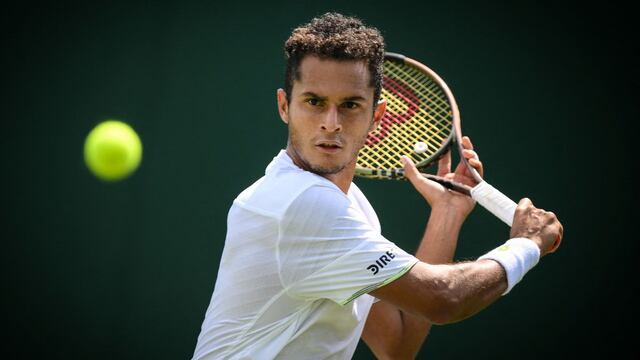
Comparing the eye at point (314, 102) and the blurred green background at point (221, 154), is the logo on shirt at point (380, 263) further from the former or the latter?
the blurred green background at point (221, 154)

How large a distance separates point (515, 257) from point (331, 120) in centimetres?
65

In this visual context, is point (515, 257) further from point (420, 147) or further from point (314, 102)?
point (420, 147)

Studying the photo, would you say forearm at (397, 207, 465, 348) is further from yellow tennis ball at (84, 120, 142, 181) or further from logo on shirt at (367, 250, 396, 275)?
yellow tennis ball at (84, 120, 142, 181)

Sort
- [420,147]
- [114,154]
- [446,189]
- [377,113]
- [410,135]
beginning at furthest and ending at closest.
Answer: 1. [114,154]
2. [410,135]
3. [420,147]
4. [446,189]
5. [377,113]

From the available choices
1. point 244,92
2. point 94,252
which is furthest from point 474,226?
point 94,252

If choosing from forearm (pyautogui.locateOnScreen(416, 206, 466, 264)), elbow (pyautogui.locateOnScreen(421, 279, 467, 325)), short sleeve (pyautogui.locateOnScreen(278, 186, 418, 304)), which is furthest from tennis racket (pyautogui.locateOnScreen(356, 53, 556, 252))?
short sleeve (pyautogui.locateOnScreen(278, 186, 418, 304))

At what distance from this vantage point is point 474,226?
4684mm

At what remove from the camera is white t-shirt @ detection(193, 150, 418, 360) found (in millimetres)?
2020

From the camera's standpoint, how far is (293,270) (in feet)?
6.70

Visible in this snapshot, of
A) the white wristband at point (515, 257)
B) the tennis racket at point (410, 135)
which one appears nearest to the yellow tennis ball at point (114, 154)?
the tennis racket at point (410, 135)

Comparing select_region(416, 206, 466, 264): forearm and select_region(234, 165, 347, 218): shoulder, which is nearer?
select_region(234, 165, 347, 218): shoulder

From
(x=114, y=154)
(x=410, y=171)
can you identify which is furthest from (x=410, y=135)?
(x=114, y=154)

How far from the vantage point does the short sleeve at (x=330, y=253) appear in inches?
79.2

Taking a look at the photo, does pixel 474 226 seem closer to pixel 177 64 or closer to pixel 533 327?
pixel 533 327
